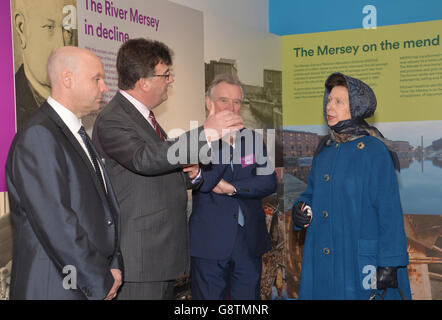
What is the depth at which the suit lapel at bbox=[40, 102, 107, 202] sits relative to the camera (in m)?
2.05

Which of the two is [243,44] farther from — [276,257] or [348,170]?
[348,170]

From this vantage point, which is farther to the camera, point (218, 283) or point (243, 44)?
point (243, 44)

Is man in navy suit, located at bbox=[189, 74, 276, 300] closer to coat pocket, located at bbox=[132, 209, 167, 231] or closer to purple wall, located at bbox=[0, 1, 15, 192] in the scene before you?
coat pocket, located at bbox=[132, 209, 167, 231]

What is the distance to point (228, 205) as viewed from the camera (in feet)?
10.6

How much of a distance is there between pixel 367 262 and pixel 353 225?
0.67 feet

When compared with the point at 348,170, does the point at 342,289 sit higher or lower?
Result: lower

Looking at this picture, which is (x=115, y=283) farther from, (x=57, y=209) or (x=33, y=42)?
(x=33, y=42)

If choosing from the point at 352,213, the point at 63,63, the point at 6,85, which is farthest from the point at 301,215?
the point at 6,85

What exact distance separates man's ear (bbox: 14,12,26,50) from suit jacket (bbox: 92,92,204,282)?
2.46 ft

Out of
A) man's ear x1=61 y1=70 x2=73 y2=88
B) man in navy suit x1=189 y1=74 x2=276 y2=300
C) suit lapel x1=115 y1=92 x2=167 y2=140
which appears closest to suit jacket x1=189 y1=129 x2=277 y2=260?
man in navy suit x1=189 y1=74 x2=276 y2=300

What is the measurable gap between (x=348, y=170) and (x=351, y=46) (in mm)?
2998
